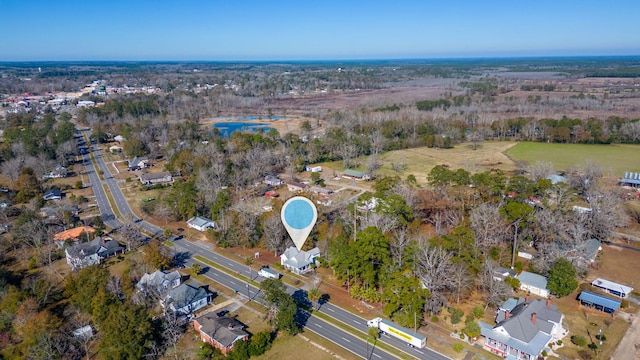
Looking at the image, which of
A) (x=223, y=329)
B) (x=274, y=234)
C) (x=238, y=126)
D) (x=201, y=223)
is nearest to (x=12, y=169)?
(x=201, y=223)

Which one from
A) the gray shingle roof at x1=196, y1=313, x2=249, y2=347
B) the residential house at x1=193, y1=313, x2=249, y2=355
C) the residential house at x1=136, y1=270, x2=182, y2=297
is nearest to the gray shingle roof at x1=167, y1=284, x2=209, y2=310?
the residential house at x1=136, y1=270, x2=182, y2=297

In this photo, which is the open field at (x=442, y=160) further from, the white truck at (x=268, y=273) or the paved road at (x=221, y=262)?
the paved road at (x=221, y=262)

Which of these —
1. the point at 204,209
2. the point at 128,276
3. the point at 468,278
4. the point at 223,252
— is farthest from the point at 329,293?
the point at 204,209

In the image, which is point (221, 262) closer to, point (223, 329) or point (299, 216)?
point (299, 216)

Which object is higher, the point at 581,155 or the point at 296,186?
the point at 581,155

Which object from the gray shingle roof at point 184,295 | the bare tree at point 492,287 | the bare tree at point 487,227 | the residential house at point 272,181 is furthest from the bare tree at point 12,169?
the bare tree at point 492,287

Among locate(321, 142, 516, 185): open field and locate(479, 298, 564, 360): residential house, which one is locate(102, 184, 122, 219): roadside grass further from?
locate(479, 298, 564, 360): residential house

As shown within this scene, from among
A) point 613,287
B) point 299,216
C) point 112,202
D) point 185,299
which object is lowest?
point 112,202
